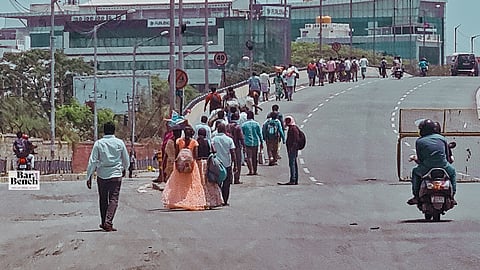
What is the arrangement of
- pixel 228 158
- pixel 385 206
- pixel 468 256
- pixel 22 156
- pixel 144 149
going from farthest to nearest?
pixel 144 149 < pixel 22 156 < pixel 228 158 < pixel 385 206 < pixel 468 256

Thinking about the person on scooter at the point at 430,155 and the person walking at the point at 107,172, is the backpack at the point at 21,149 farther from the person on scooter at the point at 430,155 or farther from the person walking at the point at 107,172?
the person on scooter at the point at 430,155

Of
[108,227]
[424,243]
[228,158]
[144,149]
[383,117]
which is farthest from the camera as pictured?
[144,149]

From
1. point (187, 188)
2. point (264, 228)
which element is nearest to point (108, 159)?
point (264, 228)

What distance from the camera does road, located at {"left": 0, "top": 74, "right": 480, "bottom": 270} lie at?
12164 mm

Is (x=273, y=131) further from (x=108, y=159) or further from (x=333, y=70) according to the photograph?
(x=333, y=70)

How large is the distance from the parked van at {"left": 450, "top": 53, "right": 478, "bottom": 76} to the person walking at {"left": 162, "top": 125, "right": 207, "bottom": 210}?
221ft

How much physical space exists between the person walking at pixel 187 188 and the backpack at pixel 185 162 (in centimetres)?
2

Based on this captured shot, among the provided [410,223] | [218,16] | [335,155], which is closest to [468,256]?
[410,223]

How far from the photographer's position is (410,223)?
15977mm

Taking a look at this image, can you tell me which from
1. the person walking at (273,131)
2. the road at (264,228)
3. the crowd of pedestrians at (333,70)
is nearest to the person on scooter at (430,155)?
the road at (264,228)

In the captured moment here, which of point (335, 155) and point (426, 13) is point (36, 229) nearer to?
point (335, 155)

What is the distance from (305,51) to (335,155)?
88.3m

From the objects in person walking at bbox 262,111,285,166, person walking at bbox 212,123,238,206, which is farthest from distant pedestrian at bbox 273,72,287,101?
person walking at bbox 212,123,238,206

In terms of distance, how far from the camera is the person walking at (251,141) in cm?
2644
